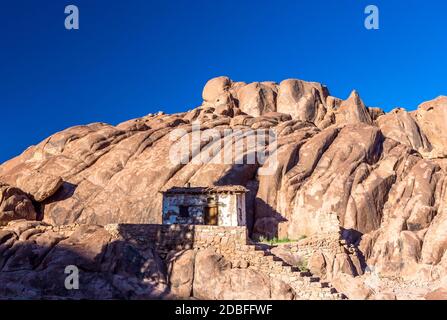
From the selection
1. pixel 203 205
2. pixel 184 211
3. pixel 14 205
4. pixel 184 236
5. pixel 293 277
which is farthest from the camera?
pixel 14 205

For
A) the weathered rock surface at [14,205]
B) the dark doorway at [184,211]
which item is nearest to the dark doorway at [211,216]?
the dark doorway at [184,211]

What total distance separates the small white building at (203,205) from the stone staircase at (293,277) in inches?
639

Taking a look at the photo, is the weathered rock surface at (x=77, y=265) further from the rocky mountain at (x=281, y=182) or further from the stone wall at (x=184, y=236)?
the rocky mountain at (x=281, y=182)

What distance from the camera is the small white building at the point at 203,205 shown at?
45.7 metres

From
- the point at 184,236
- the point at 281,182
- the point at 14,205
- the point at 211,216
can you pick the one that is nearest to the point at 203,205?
the point at 211,216

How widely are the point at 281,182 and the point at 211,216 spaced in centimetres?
1073

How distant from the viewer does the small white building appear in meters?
45.7

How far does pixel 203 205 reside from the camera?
151ft

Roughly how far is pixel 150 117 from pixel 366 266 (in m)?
45.0

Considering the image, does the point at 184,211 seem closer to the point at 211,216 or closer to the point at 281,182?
the point at 211,216

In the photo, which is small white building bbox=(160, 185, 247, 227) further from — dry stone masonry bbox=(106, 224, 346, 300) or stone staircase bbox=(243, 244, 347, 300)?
stone staircase bbox=(243, 244, 347, 300)

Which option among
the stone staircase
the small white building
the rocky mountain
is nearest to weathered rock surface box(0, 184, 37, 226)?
the rocky mountain
